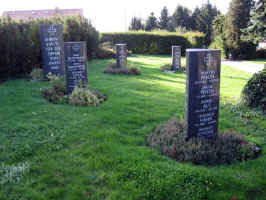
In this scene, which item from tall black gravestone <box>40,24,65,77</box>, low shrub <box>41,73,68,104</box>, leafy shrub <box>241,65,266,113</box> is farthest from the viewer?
tall black gravestone <box>40,24,65,77</box>

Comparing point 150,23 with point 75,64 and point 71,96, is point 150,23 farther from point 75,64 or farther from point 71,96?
point 71,96

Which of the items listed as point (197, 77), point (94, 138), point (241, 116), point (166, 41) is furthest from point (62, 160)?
point (166, 41)

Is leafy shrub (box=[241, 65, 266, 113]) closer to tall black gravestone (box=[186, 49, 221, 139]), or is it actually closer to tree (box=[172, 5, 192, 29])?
tall black gravestone (box=[186, 49, 221, 139])

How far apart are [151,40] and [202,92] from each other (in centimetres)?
2759

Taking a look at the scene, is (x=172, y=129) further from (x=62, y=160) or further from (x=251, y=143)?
(x=62, y=160)

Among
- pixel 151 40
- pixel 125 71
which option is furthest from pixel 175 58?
pixel 151 40

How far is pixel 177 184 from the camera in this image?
12.9 ft

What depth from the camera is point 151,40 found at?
3181 cm

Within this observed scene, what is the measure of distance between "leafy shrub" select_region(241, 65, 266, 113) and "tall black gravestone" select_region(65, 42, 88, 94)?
489 centimetres

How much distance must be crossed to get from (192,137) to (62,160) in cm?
241

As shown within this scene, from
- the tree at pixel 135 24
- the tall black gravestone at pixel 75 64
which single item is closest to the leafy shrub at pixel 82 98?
the tall black gravestone at pixel 75 64

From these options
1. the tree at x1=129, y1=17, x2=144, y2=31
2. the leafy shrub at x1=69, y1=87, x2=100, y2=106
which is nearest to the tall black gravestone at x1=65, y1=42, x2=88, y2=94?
the leafy shrub at x1=69, y1=87, x2=100, y2=106

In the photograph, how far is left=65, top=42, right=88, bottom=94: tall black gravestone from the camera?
27.6 ft

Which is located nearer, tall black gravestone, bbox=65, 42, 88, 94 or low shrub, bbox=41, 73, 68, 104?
low shrub, bbox=41, 73, 68, 104
